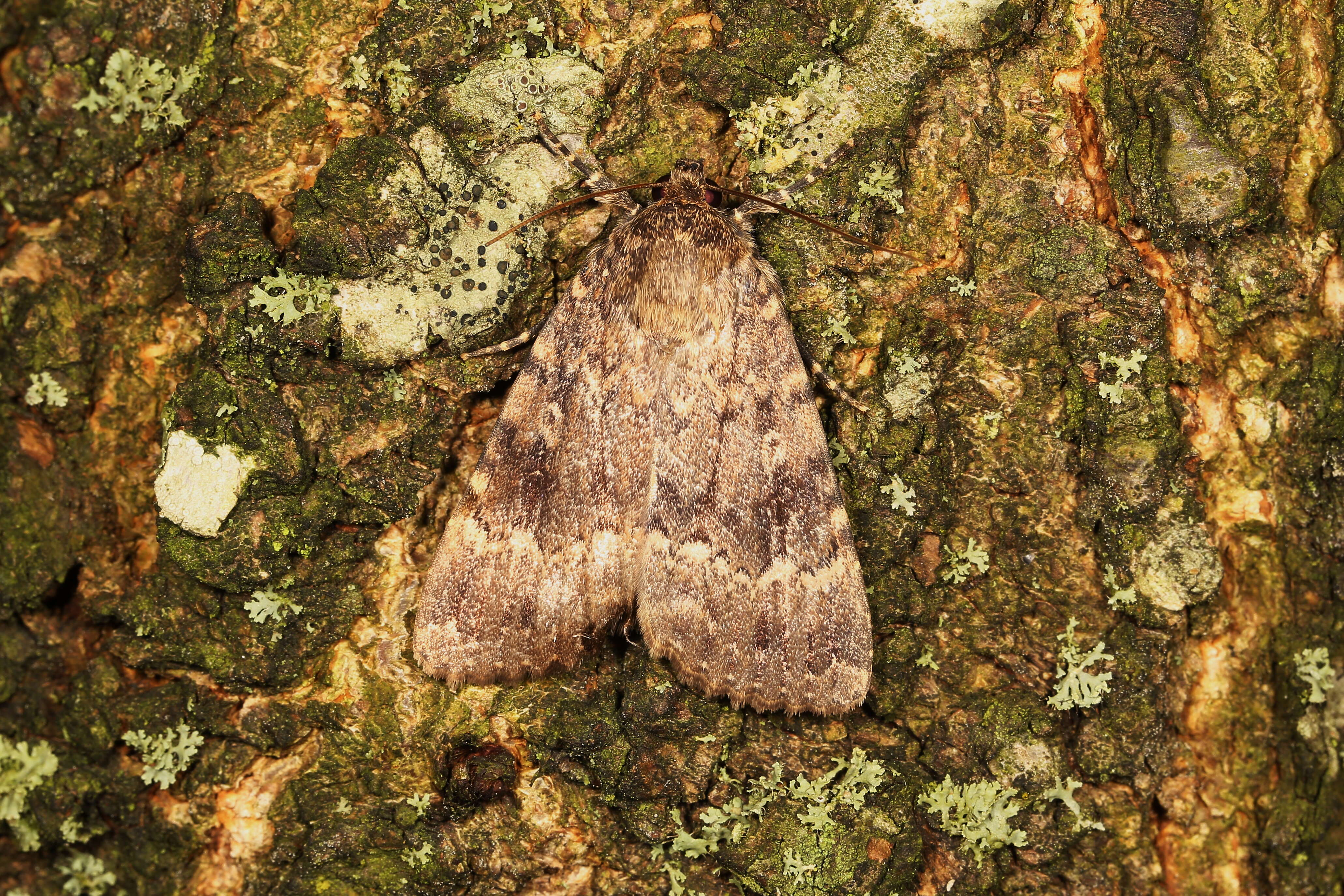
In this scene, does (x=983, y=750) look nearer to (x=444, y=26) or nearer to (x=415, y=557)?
(x=415, y=557)

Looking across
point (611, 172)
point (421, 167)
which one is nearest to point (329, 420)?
point (421, 167)

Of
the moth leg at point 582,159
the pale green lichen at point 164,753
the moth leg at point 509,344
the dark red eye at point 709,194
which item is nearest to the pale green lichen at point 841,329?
the dark red eye at point 709,194

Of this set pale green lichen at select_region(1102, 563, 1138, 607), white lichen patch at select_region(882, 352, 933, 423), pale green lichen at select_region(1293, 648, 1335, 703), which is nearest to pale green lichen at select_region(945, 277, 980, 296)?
white lichen patch at select_region(882, 352, 933, 423)

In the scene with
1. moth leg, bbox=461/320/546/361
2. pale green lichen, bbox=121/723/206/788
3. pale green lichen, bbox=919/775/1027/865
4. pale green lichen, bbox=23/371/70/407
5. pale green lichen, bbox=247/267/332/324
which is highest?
pale green lichen, bbox=247/267/332/324

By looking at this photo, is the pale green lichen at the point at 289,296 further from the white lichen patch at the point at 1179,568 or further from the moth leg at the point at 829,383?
the white lichen patch at the point at 1179,568

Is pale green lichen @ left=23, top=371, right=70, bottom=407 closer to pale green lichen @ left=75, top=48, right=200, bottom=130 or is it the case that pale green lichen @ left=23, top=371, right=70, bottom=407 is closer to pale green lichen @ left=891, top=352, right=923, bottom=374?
pale green lichen @ left=75, top=48, right=200, bottom=130

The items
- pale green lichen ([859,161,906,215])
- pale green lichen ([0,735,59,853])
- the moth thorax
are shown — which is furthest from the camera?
the moth thorax
